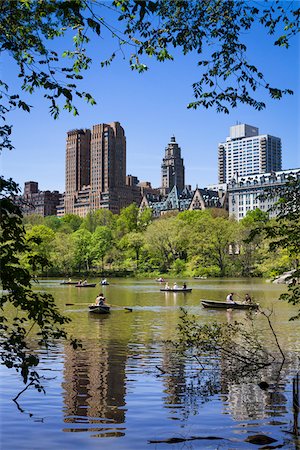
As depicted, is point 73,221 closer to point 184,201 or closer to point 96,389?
point 184,201

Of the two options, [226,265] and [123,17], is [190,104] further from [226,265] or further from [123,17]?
[226,265]

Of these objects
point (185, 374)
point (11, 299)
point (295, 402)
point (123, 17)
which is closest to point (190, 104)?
point (123, 17)

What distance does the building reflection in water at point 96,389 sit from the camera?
8148 millimetres

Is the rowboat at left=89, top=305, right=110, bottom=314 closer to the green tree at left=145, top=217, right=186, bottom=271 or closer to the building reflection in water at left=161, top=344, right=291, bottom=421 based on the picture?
the building reflection in water at left=161, top=344, right=291, bottom=421

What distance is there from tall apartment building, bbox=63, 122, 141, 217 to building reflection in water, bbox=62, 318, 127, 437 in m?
174

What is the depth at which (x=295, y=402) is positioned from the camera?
7324 mm

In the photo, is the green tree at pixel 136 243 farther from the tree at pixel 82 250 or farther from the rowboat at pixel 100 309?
the rowboat at pixel 100 309

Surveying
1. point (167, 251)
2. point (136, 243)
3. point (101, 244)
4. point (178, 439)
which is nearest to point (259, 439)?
point (178, 439)

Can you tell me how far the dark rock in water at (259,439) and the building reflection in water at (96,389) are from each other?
1.84 meters

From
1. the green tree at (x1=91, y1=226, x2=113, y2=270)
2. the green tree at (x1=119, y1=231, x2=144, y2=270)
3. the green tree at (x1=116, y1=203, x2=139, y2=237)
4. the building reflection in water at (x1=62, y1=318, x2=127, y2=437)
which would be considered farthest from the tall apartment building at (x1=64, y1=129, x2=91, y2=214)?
the building reflection in water at (x1=62, y1=318, x2=127, y2=437)

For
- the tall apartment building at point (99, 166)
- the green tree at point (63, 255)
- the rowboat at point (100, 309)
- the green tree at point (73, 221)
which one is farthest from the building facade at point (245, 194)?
the rowboat at point (100, 309)

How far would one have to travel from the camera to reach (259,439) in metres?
7.17

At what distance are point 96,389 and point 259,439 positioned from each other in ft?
13.8

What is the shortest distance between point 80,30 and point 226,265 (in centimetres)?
7882
